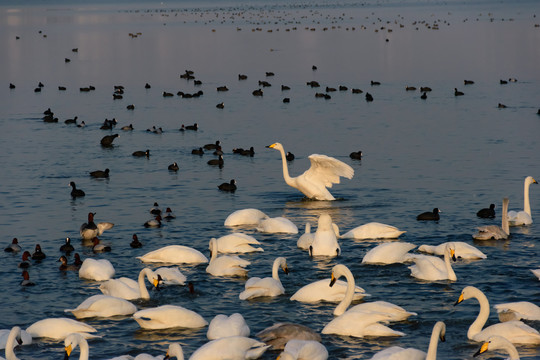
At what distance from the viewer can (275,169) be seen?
3319 centimetres

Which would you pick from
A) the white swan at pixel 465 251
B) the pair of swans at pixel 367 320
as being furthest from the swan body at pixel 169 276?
the white swan at pixel 465 251

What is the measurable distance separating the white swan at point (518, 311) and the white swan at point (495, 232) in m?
5.86

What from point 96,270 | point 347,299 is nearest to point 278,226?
point 96,270

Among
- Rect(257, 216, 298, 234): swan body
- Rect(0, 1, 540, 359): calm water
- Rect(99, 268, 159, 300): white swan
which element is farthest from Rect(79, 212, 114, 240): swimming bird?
Rect(99, 268, 159, 300): white swan

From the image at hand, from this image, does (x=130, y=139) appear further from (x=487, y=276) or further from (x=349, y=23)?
(x=349, y=23)

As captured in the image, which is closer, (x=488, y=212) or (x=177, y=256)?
(x=177, y=256)

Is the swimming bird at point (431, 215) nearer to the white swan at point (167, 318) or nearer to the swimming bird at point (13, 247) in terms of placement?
the white swan at point (167, 318)

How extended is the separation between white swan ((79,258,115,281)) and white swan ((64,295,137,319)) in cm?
229

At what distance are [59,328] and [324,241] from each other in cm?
683

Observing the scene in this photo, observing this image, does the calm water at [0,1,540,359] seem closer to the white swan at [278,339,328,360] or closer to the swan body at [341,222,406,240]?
the swan body at [341,222,406,240]

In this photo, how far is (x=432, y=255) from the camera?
21.1 meters

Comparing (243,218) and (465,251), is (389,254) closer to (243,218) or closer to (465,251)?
(465,251)

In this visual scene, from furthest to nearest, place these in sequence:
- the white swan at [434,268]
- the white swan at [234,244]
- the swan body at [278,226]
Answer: the swan body at [278,226], the white swan at [234,244], the white swan at [434,268]

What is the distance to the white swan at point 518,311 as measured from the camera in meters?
16.0
